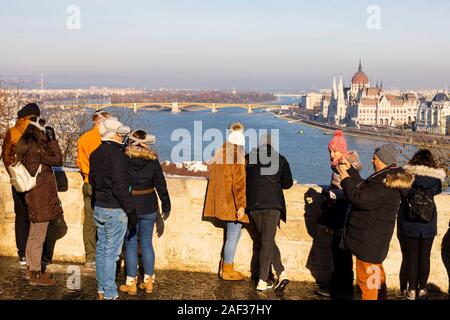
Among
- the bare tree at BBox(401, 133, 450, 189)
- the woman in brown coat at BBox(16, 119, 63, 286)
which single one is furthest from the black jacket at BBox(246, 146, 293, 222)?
the bare tree at BBox(401, 133, 450, 189)

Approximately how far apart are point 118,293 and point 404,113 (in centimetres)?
11730

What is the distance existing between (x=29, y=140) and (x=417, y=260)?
2.39 meters

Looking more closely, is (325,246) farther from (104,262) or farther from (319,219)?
(104,262)

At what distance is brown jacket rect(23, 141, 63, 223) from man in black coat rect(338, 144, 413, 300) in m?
1.72

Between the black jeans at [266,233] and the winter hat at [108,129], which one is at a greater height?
the winter hat at [108,129]

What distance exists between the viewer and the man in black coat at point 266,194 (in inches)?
134

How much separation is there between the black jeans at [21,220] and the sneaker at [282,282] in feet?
5.50

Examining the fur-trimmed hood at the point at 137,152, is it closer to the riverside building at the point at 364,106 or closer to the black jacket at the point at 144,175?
the black jacket at the point at 144,175

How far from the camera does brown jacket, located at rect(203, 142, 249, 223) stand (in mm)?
3484

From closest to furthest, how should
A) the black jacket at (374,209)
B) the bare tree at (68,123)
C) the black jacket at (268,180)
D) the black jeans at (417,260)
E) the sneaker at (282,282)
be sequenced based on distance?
the black jacket at (374,209)
the black jeans at (417,260)
the black jacket at (268,180)
the sneaker at (282,282)
the bare tree at (68,123)

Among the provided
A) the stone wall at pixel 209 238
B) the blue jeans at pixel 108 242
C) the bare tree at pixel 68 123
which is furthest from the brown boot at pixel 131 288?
the bare tree at pixel 68 123

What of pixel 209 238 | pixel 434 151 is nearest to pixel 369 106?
pixel 434 151
